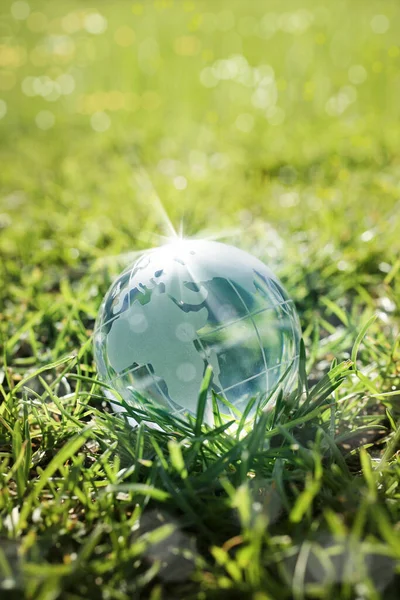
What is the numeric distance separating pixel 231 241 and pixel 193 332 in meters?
1.53

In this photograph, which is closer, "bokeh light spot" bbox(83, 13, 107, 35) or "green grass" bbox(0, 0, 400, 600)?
"green grass" bbox(0, 0, 400, 600)

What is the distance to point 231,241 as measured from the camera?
3.05 meters

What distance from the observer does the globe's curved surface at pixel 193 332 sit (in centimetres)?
158

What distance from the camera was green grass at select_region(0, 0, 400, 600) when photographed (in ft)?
4.42

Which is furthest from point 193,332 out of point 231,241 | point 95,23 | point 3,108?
point 95,23

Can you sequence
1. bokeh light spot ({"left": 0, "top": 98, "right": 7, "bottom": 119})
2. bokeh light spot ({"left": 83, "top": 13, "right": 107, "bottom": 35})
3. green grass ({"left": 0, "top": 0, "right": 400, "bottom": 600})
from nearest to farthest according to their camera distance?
green grass ({"left": 0, "top": 0, "right": 400, "bottom": 600})
bokeh light spot ({"left": 0, "top": 98, "right": 7, "bottom": 119})
bokeh light spot ({"left": 83, "top": 13, "right": 107, "bottom": 35})

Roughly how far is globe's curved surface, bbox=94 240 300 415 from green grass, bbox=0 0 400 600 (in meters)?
0.09

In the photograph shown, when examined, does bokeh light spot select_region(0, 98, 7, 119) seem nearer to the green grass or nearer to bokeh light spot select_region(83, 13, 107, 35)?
the green grass

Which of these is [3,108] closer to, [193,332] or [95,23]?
[95,23]

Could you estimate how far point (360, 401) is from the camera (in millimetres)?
1963

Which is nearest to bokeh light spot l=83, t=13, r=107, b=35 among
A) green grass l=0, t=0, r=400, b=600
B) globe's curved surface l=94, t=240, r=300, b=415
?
green grass l=0, t=0, r=400, b=600

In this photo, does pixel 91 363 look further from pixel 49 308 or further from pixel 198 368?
pixel 198 368

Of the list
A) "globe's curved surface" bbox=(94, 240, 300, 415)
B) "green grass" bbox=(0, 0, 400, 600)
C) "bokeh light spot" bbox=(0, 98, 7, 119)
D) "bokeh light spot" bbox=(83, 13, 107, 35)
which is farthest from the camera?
"bokeh light spot" bbox=(83, 13, 107, 35)

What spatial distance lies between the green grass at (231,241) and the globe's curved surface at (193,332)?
0.28 feet
